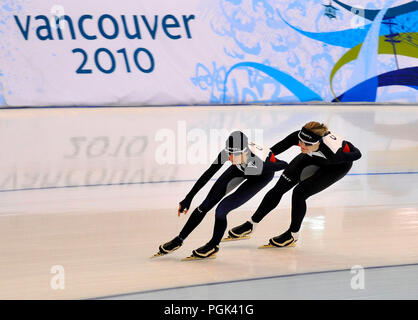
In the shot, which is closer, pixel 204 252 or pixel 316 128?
pixel 204 252

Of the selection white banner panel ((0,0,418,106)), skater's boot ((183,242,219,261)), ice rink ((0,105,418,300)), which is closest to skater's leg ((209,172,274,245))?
skater's boot ((183,242,219,261))

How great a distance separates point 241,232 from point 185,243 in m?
0.42

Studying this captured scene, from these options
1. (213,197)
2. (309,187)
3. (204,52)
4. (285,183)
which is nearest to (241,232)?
(285,183)

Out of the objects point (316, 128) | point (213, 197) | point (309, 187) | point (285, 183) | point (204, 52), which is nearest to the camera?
point (213, 197)

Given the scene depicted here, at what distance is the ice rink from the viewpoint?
12.4 ft

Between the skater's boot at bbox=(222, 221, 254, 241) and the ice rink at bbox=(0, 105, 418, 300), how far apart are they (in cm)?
5

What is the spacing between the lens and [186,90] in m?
9.70

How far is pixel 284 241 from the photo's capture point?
4.91m

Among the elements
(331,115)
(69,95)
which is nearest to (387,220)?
(331,115)

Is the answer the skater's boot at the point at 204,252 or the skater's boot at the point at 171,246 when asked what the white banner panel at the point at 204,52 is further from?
the skater's boot at the point at 204,252

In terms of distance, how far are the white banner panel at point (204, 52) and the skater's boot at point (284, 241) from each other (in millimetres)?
4983

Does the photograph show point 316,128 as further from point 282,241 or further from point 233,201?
point 282,241

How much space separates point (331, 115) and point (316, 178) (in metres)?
5.20

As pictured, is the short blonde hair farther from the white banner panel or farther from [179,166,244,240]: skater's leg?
the white banner panel
